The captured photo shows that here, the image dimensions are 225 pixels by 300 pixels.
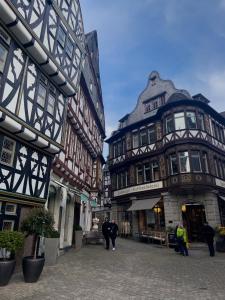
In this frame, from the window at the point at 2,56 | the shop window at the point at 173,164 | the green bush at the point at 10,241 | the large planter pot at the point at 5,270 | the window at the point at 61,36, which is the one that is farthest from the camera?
the shop window at the point at 173,164

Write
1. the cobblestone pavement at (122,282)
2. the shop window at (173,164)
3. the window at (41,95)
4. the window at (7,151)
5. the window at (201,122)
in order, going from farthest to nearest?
the window at (201,122) → the shop window at (173,164) → the window at (41,95) → the window at (7,151) → the cobblestone pavement at (122,282)

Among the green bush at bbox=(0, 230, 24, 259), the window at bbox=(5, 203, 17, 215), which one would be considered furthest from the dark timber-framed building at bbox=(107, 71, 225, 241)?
the green bush at bbox=(0, 230, 24, 259)

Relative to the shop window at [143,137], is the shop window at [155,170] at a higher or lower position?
lower

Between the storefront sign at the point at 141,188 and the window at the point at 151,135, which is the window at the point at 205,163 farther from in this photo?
the window at the point at 151,135

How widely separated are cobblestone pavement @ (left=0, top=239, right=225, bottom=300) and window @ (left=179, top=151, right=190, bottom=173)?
30.9 ft

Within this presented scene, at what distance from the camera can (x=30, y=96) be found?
348 inches

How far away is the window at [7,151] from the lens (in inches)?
311

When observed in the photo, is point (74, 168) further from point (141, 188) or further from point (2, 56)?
point (141, 188)

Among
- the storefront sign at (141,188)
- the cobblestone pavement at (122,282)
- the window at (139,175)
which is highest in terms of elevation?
the window at (139,175)

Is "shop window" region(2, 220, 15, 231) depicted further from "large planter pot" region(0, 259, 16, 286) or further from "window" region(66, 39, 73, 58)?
"window" region(66, 39, 73, 58)

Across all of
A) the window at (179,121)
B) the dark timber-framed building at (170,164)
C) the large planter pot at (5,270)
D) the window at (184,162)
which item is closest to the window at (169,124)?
the dark timber-framed building at (170,164)

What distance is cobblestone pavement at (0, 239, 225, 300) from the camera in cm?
529

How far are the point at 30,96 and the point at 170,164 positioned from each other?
1310 centimetres

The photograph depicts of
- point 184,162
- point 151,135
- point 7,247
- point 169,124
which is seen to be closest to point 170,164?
point 184,162
